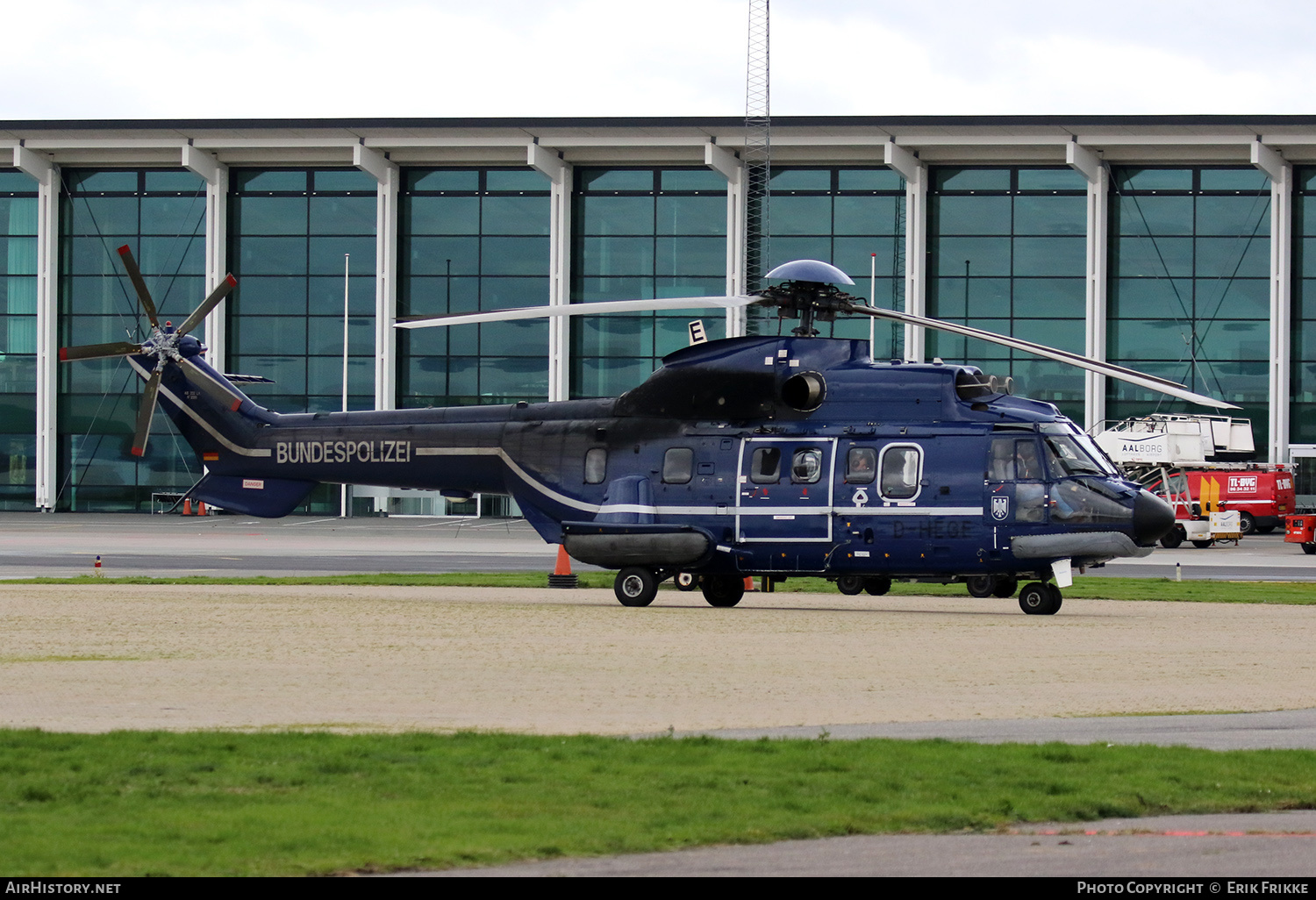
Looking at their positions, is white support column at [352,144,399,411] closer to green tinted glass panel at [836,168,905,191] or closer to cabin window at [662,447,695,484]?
green tinted glass panel at [836,168,905,191]

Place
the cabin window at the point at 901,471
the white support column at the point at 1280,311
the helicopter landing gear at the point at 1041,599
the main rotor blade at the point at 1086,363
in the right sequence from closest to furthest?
the main rotor blade at the point at 1086,363 → the cabin window at the point at 901,471 → the helicopter landing gear at the point at 1041,599 → the white support column at the point at 1280,311

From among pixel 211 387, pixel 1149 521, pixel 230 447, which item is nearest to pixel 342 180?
pixel 211 387

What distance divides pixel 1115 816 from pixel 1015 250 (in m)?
61.4

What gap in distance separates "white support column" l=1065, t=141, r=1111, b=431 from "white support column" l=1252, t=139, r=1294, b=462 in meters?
6.86

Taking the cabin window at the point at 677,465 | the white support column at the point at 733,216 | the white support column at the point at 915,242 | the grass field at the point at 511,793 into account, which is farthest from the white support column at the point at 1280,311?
the grass field at the point at 511,793

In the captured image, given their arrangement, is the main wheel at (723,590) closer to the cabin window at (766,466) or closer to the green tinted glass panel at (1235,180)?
the cabin window at (766,466)

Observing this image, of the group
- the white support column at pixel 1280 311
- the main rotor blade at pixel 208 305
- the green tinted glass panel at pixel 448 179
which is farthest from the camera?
the green tinted glass panel at pixel 448 179

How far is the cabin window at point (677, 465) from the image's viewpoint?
962 inches

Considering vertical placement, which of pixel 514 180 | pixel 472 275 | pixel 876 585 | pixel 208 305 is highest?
pixel 514 180

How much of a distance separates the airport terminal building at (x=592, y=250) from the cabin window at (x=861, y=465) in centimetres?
4145

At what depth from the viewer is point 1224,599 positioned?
26.9m

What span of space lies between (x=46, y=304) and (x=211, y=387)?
154 ft

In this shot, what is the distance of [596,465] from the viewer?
25.2m

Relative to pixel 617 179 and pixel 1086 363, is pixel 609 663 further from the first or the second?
pixel 617 179
